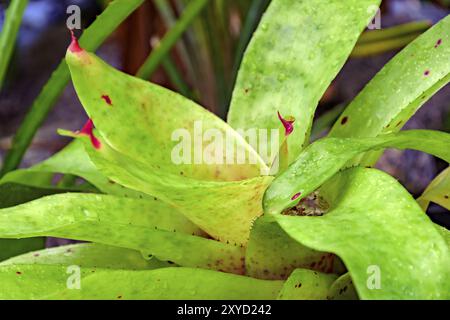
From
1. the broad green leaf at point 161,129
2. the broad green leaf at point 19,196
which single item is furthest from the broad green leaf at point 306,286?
the broad green leaf at point 19,196

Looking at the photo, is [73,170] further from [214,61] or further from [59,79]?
[214,61]

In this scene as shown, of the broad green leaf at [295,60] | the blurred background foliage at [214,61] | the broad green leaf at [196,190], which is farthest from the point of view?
the blurred background foliage at [214,61]

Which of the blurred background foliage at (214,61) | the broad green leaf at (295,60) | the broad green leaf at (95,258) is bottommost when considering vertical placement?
the broad green leaf at (95,258)

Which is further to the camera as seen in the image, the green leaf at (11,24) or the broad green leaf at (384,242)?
the green leaf at (11,24)

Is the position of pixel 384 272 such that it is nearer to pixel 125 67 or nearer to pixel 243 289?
pixel 243 289

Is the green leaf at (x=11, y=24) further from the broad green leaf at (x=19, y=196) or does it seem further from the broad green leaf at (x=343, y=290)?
the broad green leaf at (x=343, y=290)

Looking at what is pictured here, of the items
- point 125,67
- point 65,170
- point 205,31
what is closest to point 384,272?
point 65,170

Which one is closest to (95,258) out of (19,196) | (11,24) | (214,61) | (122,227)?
(122,227)
